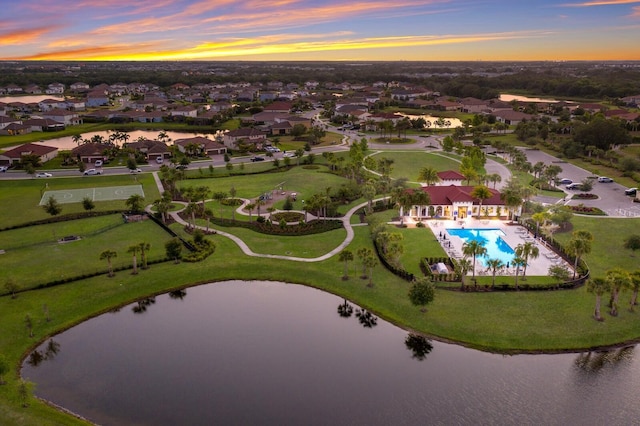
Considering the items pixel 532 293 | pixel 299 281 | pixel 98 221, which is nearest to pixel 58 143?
pixel 98 221

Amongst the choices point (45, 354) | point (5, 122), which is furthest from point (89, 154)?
point (45, 354)

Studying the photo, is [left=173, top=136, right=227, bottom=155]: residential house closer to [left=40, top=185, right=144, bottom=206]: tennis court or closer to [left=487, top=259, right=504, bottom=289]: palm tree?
[left=40, top=185, right=144, bottom=206]: tennis court

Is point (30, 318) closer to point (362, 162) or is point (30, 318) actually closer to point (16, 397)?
point (16, 397)

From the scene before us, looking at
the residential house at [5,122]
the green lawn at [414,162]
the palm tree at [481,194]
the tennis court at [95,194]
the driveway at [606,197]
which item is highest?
the residential house at [5,122]

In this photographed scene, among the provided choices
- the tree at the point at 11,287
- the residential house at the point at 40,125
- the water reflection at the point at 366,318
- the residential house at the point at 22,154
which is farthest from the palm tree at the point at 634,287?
the residential house at the point at 40,125

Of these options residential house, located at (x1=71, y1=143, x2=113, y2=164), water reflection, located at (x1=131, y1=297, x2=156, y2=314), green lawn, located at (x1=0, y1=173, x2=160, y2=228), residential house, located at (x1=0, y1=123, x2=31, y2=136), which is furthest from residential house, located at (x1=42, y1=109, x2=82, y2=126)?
water reflection, located at (x1=131, y1=297, x2=156, y2=314)

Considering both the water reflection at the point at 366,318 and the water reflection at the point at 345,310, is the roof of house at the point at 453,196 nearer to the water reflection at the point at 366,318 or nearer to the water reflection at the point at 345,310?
the water reflection at the point at 345,310

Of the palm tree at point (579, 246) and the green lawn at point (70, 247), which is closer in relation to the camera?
the palm tree at point (579, 246)

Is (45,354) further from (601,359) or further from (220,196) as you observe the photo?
(601,359)
